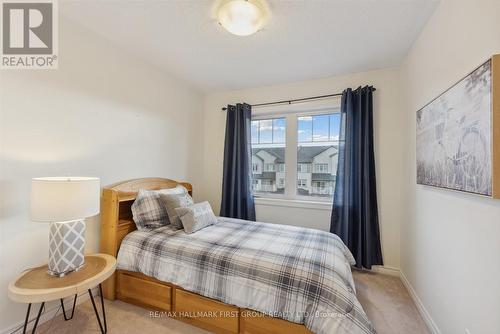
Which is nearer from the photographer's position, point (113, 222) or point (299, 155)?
point (113, 222)

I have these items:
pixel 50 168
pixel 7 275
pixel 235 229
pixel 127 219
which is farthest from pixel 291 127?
pixel 7 275

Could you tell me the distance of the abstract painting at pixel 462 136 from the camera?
40.3 inches

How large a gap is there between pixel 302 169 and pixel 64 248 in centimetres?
269

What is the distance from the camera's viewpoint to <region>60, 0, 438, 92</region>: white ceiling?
5.35 ft

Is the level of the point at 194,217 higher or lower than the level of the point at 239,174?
lower

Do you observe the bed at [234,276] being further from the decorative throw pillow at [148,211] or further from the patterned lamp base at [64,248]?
the patterned lamp base at [64,248]

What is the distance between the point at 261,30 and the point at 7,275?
2741mm

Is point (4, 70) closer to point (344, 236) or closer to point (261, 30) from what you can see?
point (261, 30)

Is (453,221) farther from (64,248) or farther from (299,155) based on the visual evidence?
(64,248)

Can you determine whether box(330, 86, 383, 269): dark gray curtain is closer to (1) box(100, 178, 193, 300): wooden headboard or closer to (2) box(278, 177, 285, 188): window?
(2) box(278, 177, 285, 188): window

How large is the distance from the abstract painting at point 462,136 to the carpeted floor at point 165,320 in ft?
3.81

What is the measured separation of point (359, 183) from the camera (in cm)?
253

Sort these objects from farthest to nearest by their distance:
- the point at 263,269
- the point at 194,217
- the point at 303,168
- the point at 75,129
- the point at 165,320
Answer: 1. the point at 303,168
2. the point at 194,217
3. the point at 75,129
4. the point at 165,320
5. the point at 263,269

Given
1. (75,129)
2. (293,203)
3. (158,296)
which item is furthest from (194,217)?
(293,203)
